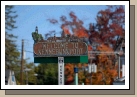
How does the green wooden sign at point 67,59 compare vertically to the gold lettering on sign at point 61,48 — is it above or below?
below

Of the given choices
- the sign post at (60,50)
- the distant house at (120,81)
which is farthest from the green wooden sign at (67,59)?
the distant house at (120,81)

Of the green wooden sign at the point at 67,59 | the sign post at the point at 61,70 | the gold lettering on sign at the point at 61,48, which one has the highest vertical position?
the gold lettering on sign at the point at 61,48

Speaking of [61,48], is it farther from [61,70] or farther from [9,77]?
[9,77]

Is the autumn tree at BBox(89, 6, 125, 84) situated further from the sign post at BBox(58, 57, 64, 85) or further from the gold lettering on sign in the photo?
the sign post at BBox(58, 57, 64, 85)

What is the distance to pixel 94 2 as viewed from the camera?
2038cm

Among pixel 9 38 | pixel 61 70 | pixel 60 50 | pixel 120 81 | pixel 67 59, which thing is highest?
pixel 9 38

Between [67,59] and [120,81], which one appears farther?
[67,59]

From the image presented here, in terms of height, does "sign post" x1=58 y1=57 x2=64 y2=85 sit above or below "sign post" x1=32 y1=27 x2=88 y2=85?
below

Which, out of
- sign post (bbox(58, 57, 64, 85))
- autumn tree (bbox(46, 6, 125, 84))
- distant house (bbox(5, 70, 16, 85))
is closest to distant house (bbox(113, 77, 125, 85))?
autumn tree (bbox(46, 6, 125, 84))

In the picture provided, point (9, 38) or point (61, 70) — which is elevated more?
point (9, 38)

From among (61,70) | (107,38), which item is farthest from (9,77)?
(107,38)

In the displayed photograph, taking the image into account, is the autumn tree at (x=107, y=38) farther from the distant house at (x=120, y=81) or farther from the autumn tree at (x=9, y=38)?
the autumn tree at (x=9, y=38)

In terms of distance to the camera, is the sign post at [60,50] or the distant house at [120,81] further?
the sign post at [60,50]

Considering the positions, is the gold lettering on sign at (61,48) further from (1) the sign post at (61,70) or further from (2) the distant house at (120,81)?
(2) the distant house at (120,81)
